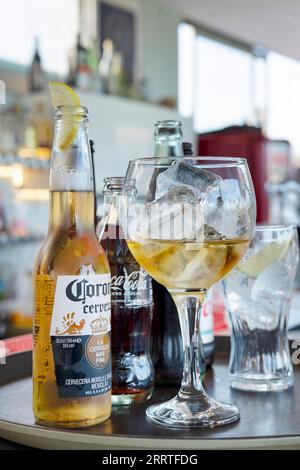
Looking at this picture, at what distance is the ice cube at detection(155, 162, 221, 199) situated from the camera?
1.73 feet

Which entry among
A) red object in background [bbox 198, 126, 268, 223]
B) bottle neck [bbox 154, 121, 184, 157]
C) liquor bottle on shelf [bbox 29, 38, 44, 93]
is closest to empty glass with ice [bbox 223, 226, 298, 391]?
bottle neck [bbox 154, 121, 184, 157]

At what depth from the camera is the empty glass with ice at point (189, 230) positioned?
52 cm

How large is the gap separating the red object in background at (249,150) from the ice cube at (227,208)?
3731mm

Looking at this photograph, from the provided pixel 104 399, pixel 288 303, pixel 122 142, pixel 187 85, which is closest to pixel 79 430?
pixel 104 399

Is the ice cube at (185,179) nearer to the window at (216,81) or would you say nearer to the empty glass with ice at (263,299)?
the empty glass with ice at (263,299)

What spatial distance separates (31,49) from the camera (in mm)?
3551

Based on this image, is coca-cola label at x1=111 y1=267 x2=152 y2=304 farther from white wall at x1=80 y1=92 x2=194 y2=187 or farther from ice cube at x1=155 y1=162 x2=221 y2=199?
white wall at x1=80 y1=92 x2=194 y2=187

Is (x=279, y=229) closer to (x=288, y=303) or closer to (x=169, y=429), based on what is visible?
(x=288, y=303)

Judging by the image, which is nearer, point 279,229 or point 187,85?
point 279,229

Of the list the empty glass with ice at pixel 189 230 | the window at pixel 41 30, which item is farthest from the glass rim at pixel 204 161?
the window at pixel 41 30

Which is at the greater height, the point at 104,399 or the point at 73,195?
the point at 73,195
